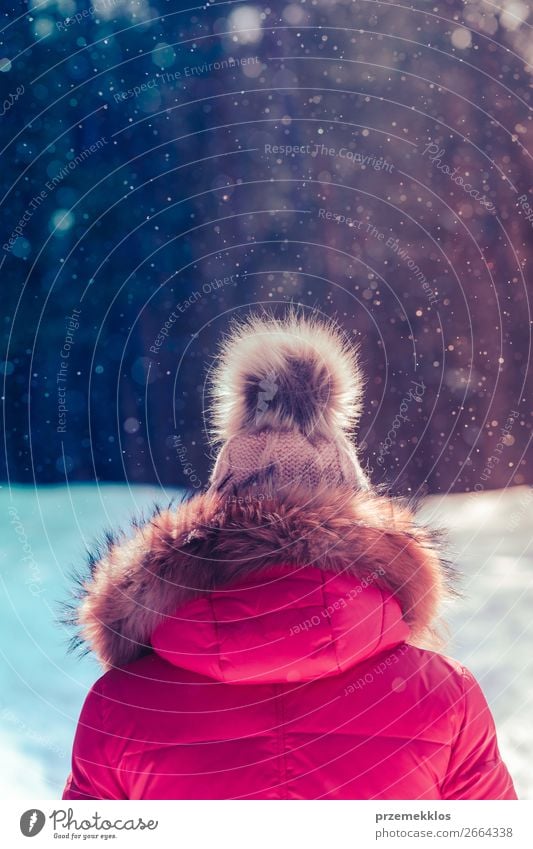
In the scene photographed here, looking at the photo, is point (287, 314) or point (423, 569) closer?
point (423, 569)

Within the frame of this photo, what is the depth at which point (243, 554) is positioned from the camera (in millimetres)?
383

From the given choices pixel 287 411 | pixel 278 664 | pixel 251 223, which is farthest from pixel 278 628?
pixel 251 223

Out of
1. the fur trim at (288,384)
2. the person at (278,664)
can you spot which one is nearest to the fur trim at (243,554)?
the person at (278,664)

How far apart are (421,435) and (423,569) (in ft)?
1.80

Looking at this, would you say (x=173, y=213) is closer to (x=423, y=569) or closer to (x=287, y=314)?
(x=287, y=314)

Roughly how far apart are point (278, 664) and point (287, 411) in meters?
0.24

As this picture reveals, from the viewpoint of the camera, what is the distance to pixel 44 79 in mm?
721

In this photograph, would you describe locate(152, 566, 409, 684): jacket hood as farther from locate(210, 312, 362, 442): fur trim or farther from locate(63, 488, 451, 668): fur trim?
locate(210, 312, 362, 442): fur trim

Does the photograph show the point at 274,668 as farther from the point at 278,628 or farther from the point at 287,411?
the point at 287,411

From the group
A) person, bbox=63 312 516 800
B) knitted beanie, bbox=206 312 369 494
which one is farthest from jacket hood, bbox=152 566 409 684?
knitted beanie, bbox=206 312 369 494

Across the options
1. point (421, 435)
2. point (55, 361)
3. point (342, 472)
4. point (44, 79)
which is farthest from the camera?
point (421, 435)

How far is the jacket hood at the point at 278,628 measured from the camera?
0.36 m

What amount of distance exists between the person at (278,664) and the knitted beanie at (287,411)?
67 millimetres
